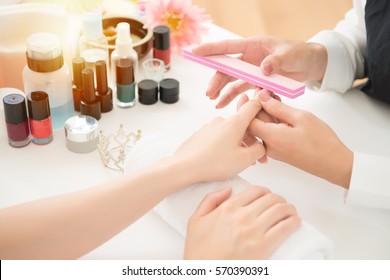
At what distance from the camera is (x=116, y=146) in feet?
3.01

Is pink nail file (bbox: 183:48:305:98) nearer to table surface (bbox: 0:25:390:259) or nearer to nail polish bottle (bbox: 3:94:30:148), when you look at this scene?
table surface (bbox: 0:25:390:259)

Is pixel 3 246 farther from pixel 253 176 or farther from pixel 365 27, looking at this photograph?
pixel 365 27

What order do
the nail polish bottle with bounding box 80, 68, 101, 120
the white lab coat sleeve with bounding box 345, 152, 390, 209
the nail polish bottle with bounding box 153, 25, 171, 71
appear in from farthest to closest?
the nail polish bottle with bounding box 153, 25, 171, 71 < the nail polish bottle with bounding box 80, 68, 101, 120 < the white lab coat sleeve with bounding box 345, 152, 390, 209

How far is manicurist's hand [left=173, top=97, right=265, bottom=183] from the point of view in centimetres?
75

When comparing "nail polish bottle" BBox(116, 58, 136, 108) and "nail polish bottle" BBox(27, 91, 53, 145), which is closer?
"nail polish bottle" BBox(27, 91, 53, 145)

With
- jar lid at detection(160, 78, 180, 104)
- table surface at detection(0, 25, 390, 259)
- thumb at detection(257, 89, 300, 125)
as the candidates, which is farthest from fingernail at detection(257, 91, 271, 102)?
jar lid at detection(160, 78, 180, 104)

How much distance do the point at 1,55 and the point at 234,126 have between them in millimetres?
449

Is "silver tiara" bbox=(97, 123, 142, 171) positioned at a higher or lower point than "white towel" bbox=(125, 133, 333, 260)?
lower

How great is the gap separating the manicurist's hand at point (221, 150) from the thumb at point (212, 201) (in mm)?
29

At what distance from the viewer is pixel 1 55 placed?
0.97 meters

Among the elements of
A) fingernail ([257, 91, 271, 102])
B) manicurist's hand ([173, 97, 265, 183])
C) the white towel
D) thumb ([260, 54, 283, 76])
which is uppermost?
thumb ([260, 54, 283, 76])

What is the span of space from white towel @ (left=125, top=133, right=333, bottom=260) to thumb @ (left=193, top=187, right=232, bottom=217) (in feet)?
0.04

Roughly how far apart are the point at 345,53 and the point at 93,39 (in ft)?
1.60

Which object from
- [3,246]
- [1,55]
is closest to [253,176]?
[3,246]
